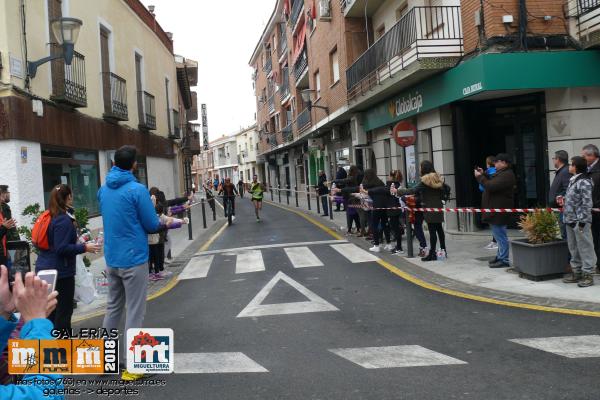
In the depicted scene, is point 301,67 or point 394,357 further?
point 301,67

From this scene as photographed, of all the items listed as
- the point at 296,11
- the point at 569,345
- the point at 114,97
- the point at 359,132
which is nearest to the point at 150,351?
the point at 569,345

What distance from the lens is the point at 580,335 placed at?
5.15 m

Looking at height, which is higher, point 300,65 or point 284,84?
point 284,84

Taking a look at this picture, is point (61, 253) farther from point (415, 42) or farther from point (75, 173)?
point (415, 42)

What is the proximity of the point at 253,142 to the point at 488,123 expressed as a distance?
52225mm

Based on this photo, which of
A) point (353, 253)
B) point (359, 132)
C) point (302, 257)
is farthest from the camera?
point (359, 132)

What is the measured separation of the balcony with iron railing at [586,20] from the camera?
35.9ft

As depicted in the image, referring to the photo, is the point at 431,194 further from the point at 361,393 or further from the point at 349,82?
the point at 349,82

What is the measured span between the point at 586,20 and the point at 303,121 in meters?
22.3

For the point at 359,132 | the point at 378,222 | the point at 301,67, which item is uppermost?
the point at 301,67

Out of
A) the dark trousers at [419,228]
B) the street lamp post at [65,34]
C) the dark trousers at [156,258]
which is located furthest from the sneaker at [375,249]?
the street lamp post at [65,34]

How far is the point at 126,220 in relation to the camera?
4.66m

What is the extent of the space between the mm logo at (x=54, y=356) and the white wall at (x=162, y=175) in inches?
709

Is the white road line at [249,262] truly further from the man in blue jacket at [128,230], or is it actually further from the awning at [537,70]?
the awning at [537,70]
